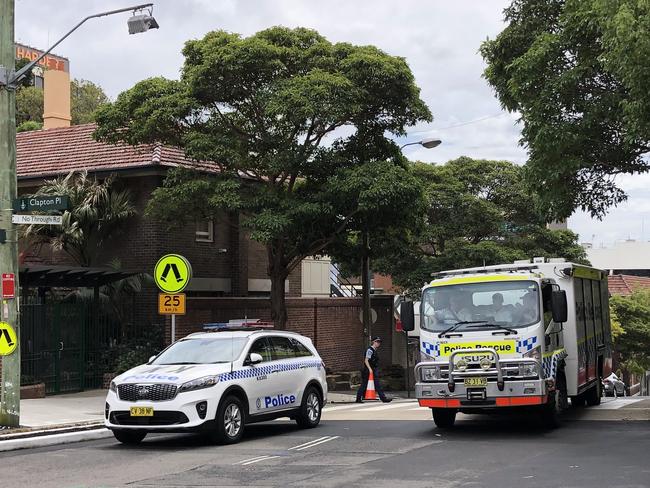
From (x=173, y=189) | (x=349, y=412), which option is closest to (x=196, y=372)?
(x=349, y=412)

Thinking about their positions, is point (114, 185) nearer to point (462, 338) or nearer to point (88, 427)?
point (88, 427)

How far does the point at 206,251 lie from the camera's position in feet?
89.9

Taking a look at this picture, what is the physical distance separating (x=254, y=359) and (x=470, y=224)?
1988 centimetres

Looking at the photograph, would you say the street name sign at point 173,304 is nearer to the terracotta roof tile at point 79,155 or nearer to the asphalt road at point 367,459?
the asphalt road at point 367,459

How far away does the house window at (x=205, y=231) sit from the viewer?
27.2m

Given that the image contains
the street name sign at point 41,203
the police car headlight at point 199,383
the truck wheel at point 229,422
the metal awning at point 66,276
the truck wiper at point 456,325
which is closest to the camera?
the police car headlight at point 199,383

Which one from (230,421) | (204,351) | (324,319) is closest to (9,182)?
(204,351)

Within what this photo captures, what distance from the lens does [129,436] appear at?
13445mm

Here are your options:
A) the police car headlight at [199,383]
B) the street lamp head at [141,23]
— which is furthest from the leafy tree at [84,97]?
the police car headlight at [199,383]

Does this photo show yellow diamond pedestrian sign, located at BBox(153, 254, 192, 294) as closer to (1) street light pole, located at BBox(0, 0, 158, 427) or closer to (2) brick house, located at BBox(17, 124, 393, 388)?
(1) street light pole, located at BBox(0, 0, 158, 427)

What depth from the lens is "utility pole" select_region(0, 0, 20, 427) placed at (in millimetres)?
14375

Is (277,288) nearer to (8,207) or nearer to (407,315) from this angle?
(407,315)

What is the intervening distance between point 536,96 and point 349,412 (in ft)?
27.0

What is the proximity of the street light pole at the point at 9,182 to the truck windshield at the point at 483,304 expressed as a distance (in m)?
6.55
